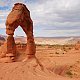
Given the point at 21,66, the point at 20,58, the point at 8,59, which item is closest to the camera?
the point at 21,66

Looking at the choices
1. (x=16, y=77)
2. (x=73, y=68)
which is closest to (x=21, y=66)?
(x=16, y=77)

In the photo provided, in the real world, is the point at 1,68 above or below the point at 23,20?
below

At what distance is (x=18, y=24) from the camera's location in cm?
2278

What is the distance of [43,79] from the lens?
16844 millimetres

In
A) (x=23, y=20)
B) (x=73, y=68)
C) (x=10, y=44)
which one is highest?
(x=23, y=20)

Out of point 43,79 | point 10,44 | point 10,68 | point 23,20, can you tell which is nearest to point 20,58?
point 10,44

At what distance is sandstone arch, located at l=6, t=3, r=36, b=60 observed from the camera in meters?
22.1

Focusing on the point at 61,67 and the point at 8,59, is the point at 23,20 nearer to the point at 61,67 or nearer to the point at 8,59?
the point at 8,59

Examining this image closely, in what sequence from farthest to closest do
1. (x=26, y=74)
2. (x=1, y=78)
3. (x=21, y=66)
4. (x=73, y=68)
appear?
(x=73, y=68) < (x=21, y=66) < (x=26, y=74) < (x=1, y=78)

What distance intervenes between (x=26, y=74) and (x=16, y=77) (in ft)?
4.28

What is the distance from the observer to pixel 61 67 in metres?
31.9

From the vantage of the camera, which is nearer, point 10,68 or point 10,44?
point 10,68

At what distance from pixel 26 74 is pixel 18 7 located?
7.62 metres

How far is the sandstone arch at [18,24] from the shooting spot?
22141 millimetres
